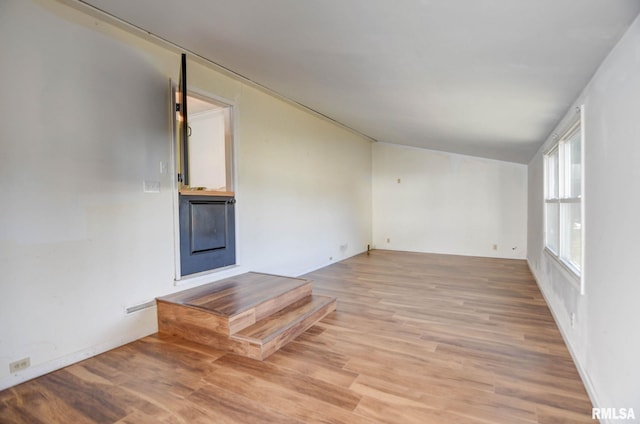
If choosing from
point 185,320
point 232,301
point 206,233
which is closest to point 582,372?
point 232,301

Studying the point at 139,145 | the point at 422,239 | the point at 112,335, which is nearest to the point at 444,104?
the point at 139,145

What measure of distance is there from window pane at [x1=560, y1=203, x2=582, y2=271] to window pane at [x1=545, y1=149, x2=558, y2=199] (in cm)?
71

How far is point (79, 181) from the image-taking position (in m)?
2.44

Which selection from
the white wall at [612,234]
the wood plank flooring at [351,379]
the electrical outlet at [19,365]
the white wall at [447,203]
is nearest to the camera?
the white wall at [612,234]

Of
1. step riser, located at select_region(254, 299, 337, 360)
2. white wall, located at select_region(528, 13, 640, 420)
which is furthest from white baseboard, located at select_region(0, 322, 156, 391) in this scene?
white wall, located at select_region(528, 13, 640, 420)

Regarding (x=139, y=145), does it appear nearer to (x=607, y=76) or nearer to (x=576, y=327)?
(x=607, y=76)

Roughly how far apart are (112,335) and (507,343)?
3.21m

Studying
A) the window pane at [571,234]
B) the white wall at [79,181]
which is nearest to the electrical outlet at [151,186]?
the white wall at [79,181]

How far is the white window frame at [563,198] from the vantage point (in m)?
A: 2.22

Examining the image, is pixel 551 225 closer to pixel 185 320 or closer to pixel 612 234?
pixel 612 234

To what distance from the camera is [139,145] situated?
2.84m

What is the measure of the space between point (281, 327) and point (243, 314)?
0.33 meters

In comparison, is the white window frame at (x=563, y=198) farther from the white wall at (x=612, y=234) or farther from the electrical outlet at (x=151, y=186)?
the electrical outlet at (x=151, y=186)

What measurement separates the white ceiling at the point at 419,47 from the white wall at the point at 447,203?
306 cm
